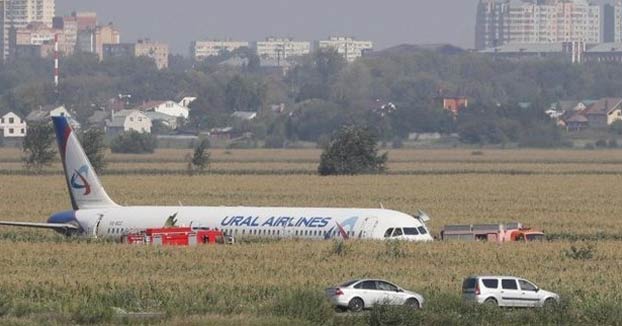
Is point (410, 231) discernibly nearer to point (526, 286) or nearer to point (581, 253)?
point (581, 253)

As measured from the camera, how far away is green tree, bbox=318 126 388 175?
141375mm

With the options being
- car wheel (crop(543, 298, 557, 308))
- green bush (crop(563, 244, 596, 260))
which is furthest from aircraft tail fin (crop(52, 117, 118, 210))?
car wheel (crop(543, 298, 557, 308))

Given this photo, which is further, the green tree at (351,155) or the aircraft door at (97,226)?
the green tree at (351,155)

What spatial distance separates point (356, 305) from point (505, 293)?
445 centimetres

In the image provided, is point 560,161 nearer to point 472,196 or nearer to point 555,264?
point 472,196

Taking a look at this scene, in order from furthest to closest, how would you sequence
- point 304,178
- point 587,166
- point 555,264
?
point 587,166, point 304,178, point 555,264

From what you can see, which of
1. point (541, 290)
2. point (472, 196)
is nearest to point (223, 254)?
point (541, 290)

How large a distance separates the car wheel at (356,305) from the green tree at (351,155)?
300ft

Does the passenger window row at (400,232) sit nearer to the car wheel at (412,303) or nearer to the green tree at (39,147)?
the car wheel at (412,303)

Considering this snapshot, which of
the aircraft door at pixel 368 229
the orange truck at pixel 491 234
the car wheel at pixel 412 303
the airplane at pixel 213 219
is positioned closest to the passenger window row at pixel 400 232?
the airplane at pixel 213 219

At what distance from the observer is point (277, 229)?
68.9m

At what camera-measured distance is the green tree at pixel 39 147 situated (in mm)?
150250

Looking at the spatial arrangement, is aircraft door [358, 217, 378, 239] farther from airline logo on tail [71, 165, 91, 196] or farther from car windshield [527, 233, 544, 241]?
airline logo on tail [71, 165, 91, 196]

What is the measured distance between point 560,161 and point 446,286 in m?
126
